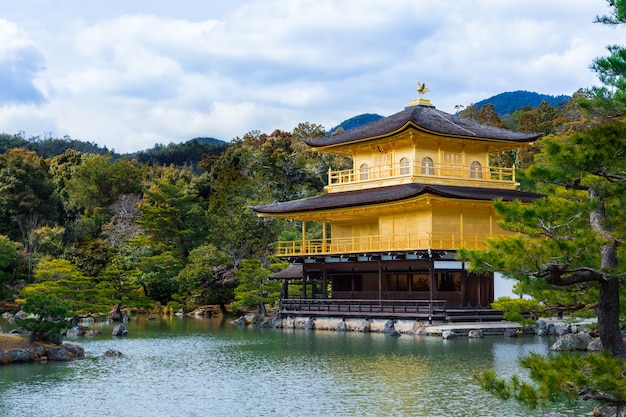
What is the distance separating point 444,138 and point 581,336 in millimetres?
13475

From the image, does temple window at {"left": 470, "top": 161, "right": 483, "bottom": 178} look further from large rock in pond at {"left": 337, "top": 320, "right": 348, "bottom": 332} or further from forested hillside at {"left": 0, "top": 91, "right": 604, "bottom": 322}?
large rock in pond at {"left": 337, "top": 320, "right": 348, "bottom": 332}

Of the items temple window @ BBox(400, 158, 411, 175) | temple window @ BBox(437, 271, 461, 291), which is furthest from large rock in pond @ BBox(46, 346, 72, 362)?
temple window @ BBox(400, 158, 411, 175)

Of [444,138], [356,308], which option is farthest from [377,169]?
[356,308]

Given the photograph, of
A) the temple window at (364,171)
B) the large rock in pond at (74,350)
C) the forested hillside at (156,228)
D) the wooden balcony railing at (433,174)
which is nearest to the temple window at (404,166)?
the wooden balcony railing at (433,174)

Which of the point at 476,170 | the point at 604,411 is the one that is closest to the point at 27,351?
the point at 604,411

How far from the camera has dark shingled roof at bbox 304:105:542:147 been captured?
3425 cm

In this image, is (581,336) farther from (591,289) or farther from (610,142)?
(610,142)

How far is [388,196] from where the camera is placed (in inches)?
1262

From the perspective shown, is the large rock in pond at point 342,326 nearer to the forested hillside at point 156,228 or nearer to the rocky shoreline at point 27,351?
the forested hillside at point 156,228

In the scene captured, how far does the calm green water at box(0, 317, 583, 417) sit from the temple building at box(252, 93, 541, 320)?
4.60 m

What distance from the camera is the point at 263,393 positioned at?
651 inches

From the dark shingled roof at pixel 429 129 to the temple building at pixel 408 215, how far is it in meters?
0.06

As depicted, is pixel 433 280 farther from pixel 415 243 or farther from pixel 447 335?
pixel 447 335

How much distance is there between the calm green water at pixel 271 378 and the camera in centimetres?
1480
